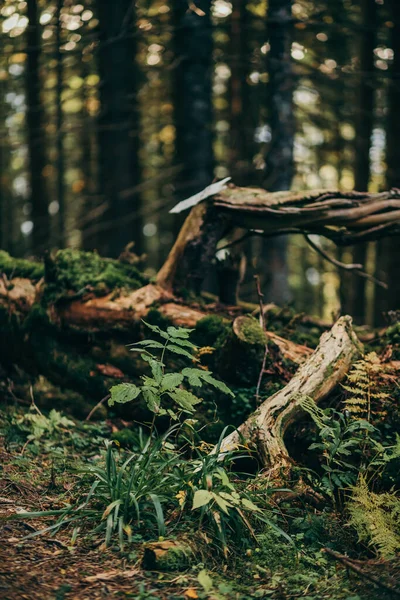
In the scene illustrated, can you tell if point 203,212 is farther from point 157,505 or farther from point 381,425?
point 157,505

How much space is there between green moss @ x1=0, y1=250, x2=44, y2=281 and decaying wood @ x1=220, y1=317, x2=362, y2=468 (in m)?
3.02

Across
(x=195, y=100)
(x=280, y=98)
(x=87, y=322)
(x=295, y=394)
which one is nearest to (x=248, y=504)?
(x=295, y=394)

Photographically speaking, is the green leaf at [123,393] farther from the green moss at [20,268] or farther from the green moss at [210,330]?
the green moss at [20,268]

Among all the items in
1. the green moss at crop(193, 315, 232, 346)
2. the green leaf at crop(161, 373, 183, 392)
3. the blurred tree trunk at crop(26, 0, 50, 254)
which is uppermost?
the blurred tree trunk at crop(26, 0, 50, 254)

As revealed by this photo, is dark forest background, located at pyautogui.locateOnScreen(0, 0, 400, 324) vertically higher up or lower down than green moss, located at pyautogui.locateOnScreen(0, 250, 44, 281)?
higher up

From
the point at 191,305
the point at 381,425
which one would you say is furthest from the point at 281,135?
the point at 381,425

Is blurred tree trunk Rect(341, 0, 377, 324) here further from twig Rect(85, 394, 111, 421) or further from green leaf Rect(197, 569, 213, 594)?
green leaf Rect(197, 569, 213, 594)

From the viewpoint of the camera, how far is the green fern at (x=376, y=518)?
319 centimetres

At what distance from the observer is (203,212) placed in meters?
5.58

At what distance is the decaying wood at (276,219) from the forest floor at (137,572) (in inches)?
109

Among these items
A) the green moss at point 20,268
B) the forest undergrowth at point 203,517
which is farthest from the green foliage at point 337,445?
the green moss at point 20,268

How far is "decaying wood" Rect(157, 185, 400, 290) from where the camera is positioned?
536cm

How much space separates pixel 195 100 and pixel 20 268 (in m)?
4.73

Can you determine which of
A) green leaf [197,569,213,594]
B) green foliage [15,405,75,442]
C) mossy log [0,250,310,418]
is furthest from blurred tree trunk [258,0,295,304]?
green leaf [197,569,213,594]
